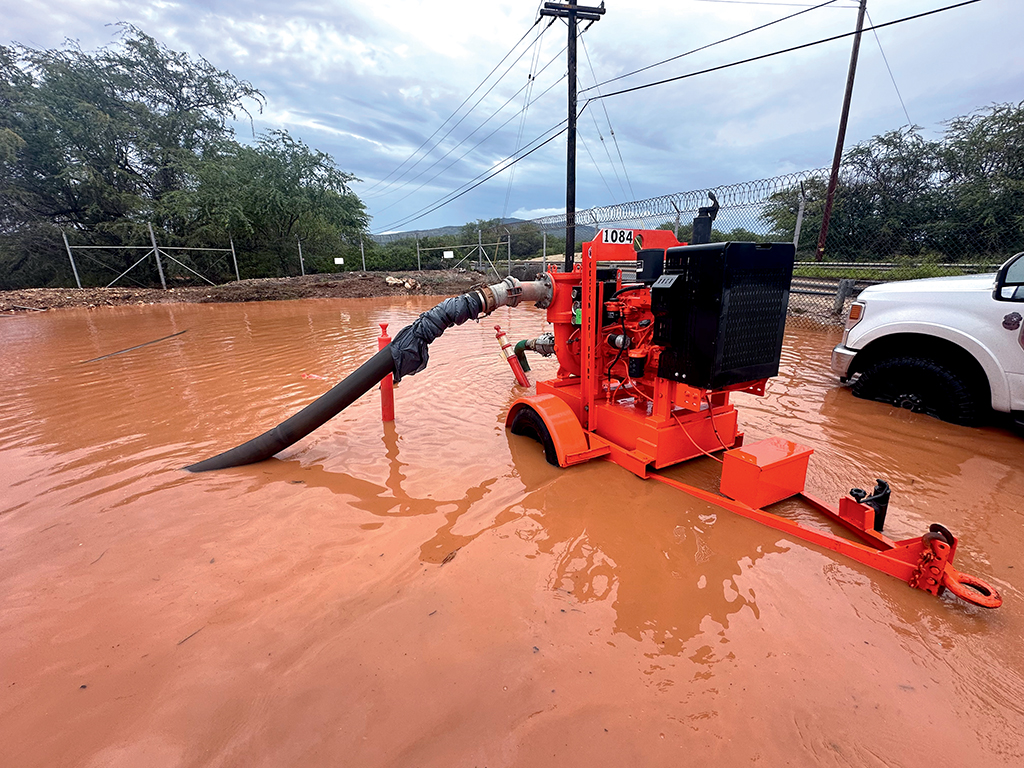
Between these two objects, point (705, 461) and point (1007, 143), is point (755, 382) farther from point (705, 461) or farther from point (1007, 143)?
point (1007, 143)

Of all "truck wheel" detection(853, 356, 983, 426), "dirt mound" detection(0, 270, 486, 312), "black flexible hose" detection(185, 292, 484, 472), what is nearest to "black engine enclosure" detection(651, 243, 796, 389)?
"black flexible hose" detection(185, 292, 484, 472)

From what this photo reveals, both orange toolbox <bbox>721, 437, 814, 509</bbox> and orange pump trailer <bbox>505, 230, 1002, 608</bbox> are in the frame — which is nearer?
orange pump trailer <bbox>505, 230, 1002, 608</bbox>

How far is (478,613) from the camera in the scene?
2205mm

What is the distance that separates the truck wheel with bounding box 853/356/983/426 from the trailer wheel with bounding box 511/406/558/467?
13.4ft

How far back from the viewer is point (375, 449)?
4.33 metres

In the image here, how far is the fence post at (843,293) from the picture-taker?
9.85 m

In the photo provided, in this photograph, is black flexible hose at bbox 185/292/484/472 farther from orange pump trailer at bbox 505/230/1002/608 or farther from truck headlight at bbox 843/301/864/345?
truck headlight at bbox 843/301/864/345

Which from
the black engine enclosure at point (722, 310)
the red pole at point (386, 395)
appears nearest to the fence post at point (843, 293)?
the black engine enclosure at point (722, 310)

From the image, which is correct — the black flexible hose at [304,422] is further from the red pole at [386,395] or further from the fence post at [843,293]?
the fence post at [843,293]

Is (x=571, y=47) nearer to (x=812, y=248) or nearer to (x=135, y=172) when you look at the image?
(x=812, y=248)

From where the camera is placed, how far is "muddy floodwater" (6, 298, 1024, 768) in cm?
161

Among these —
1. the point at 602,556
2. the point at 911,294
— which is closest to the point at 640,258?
the point at 602,556

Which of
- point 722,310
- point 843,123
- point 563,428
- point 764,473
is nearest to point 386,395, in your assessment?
point 563,428

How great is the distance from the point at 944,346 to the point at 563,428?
413cm
